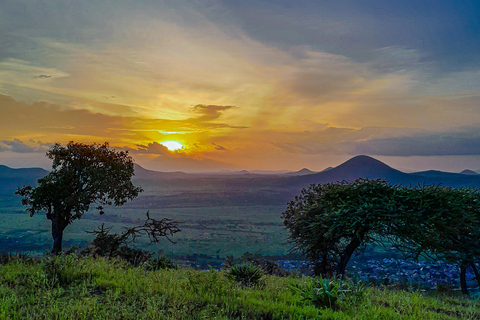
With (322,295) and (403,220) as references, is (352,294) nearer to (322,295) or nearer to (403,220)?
(322,295)

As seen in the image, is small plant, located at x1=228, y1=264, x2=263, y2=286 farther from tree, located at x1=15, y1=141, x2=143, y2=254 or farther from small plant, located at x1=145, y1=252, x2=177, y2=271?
tree, located at x1=15, y1=141, x2=143, y2=254

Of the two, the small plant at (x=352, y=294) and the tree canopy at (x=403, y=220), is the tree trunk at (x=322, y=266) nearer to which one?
the tree canopy at (x=403, y=220)

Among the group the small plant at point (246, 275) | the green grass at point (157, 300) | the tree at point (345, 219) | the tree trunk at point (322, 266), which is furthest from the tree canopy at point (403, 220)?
the small plant at point (246, 275)

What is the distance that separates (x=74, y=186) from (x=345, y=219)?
2238 cm

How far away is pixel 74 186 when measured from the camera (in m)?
25.2

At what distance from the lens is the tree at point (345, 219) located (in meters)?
19.4

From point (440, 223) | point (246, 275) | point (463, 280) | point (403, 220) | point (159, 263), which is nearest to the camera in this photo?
point (246, 275)

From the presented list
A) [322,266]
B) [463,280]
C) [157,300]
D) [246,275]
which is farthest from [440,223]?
[157,300]

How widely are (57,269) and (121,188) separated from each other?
1781cm

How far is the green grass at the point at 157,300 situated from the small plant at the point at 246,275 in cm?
36

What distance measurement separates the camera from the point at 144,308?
23.2ft

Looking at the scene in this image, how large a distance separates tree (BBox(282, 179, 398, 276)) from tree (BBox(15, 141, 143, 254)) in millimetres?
16368

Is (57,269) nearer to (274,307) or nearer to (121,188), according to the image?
(274,307)

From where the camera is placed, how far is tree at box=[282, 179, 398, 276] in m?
19.4
